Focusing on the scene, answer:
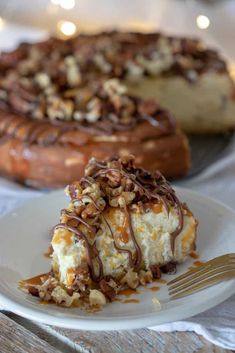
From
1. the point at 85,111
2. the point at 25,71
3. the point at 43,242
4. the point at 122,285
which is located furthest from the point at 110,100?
the point at 122,285

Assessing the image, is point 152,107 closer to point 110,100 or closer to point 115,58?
point 110,100

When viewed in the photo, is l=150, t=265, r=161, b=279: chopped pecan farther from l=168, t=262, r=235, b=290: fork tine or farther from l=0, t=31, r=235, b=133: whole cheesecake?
l=0, t=31, r=235, b=133: whole cheesecake

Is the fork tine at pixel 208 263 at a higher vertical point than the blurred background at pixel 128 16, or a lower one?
lower

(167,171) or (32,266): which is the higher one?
(167,171)

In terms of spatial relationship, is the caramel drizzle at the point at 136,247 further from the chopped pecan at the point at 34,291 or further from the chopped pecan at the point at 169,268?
the chopped pecan at the point at 34,291

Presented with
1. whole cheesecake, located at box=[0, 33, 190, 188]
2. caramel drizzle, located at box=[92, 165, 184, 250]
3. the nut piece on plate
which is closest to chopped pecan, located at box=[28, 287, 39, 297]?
the nut piece on plate

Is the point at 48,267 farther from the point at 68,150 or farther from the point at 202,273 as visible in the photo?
the point at 68,150

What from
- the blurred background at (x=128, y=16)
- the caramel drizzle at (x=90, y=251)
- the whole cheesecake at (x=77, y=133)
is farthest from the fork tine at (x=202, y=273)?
the blurred background at (x=128, y=16)

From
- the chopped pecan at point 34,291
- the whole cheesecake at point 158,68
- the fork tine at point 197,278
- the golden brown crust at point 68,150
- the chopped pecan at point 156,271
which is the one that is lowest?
the chopped pecan at point 34,291
